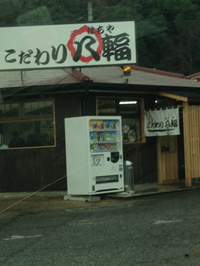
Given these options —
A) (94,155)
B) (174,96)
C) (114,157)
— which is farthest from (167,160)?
(94,155)

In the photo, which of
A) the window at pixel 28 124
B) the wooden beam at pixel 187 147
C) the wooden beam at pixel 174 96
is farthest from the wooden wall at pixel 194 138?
the window at pixel 28 124

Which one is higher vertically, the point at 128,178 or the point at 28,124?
the point at 28,124

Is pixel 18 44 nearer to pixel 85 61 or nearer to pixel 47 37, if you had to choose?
pixel 47 37

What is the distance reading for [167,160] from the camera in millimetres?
14172

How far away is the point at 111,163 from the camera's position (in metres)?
11.6

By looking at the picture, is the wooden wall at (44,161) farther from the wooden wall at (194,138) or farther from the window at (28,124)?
the wooden wall at (194,138)

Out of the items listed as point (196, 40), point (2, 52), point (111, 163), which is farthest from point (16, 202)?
point (196, 40)

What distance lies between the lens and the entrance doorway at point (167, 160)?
551 inches

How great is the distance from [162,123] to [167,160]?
167 centimetres

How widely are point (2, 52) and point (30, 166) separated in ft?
12.1

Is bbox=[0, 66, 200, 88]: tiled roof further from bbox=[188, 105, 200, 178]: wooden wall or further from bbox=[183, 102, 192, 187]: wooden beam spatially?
bbox=[183, 102, 192, 187]: wooden beam

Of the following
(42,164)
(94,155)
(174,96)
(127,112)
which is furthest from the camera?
(127,112)

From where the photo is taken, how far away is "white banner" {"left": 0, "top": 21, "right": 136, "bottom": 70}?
1291cm

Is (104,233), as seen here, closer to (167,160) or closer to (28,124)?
(28,124)
